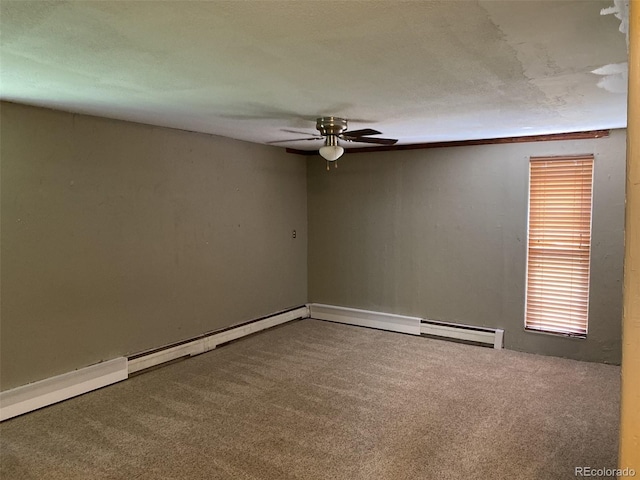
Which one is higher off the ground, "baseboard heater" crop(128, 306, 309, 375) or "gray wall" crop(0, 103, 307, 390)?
"gray wall" crop(0, 103, 307, 390)

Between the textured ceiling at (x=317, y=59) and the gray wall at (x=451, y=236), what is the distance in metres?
1.17

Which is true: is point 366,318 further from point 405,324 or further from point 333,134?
point 333,134

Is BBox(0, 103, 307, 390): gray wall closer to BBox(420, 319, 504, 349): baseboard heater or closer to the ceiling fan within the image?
the ceiling fan

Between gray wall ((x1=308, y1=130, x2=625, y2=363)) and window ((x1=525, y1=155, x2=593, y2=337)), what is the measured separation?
3.4 inches

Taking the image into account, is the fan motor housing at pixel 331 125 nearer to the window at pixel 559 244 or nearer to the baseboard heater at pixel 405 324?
the window at pixel 559 244

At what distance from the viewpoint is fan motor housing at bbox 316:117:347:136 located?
11.7 feet

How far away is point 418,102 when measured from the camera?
3012 mm

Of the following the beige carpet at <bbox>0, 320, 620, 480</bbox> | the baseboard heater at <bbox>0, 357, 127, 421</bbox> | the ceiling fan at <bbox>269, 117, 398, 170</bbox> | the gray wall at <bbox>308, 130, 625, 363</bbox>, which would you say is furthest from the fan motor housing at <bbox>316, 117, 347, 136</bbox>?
the baseboard heater at <bbox>0, 357, 127, 421</bbox>

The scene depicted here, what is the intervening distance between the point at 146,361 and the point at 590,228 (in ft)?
14.5

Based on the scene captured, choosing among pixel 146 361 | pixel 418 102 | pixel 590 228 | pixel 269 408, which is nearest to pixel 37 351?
pixel 146 361

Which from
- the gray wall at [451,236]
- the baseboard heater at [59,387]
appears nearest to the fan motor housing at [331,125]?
the gray wall at [451,236]

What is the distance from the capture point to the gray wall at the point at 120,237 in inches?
130

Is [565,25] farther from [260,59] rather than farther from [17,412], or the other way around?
[17,412]

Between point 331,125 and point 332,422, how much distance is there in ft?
7.42
